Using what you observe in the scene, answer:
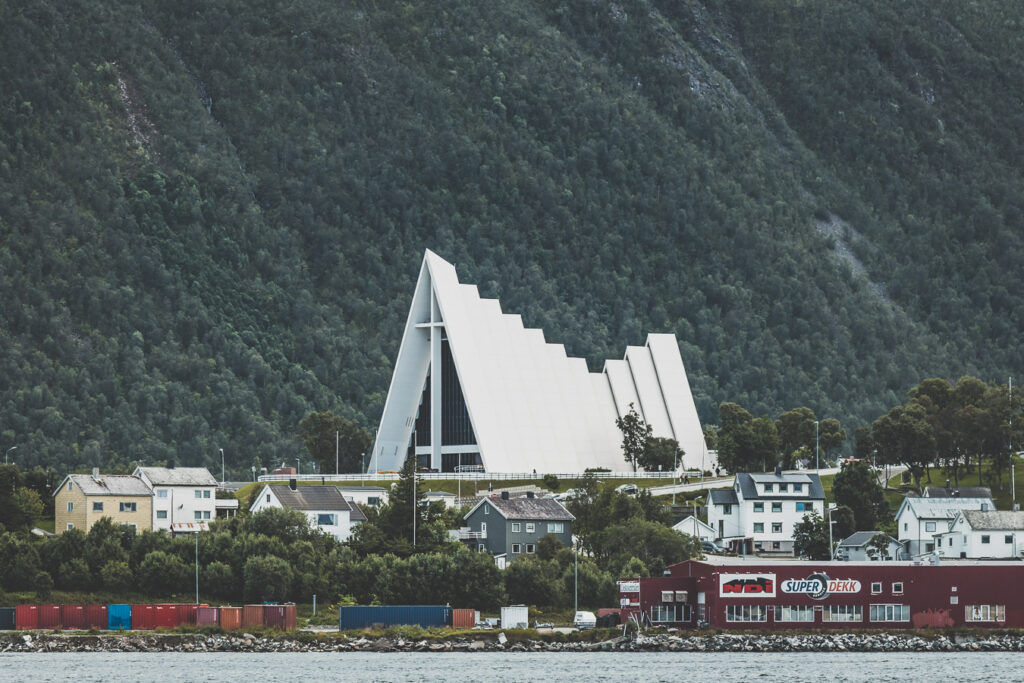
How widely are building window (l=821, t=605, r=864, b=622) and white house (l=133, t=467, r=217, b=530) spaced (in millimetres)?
33658

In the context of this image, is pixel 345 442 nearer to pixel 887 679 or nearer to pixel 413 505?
pixel 413 505

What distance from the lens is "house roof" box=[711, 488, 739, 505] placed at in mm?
99312

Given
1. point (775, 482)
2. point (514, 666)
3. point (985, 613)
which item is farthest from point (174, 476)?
point (985, 613)

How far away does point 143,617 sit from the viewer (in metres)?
77.0

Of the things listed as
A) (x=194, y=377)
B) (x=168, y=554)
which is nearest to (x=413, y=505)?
(x=168, y=554)

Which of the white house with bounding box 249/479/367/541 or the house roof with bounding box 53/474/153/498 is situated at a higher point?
the house roof with bounding box 53/474/153/498

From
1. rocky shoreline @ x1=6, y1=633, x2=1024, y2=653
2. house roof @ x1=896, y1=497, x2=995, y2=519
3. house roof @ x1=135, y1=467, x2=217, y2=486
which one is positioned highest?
house roof @ x1=135, y1=467, x2=217, y2=486

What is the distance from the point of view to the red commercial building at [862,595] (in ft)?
239

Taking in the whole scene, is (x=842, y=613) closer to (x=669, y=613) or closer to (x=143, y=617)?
(x=669, y=613)

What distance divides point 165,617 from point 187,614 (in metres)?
0.87

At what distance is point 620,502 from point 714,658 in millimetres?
25728

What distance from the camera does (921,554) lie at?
90.4 metres

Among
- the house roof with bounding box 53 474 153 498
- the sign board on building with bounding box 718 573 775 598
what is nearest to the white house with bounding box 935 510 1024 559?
the sign board on building with bounding box 718 573 775 598

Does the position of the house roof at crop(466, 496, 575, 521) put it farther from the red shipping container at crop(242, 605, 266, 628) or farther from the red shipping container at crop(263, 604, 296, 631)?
the red shipping container at crop(242, 605, 266, 628)
